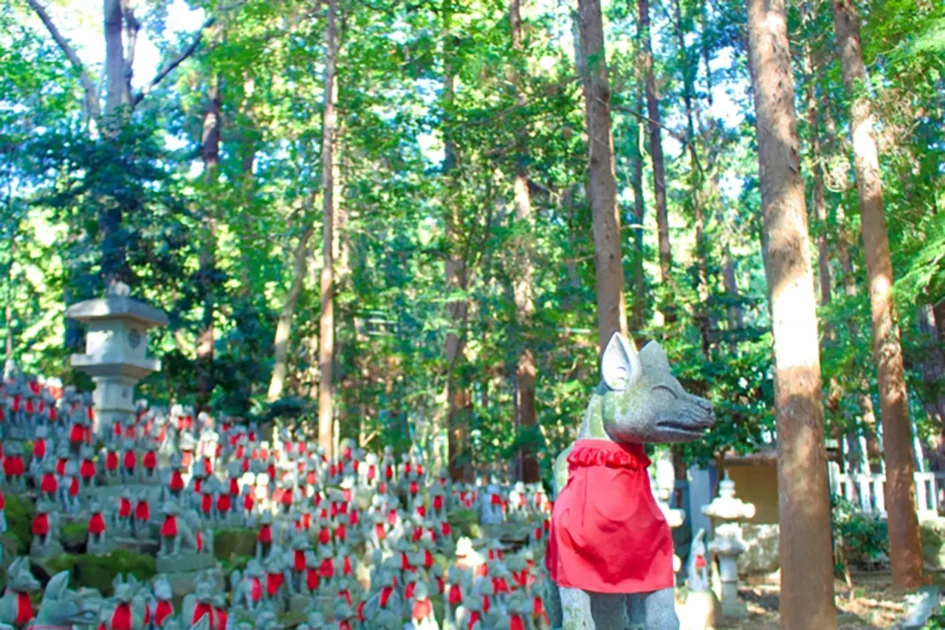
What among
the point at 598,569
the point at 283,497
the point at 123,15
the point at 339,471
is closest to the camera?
the point at 598,569

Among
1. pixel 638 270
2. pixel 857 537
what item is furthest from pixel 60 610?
pixel 638 270

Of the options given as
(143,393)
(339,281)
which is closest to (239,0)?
(339,281)

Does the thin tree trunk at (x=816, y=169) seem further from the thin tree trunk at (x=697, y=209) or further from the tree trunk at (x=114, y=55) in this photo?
the tree trunk at (x=114, y=55)

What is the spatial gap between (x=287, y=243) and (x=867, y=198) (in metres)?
12.7

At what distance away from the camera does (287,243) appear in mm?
21391

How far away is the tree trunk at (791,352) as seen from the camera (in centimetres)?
811

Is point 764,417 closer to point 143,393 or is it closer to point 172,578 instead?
point 172,578

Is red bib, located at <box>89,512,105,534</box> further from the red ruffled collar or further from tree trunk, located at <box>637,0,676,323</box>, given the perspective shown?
tree trunk, located at <box>637,0,676,323</box>

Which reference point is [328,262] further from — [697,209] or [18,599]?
[18,599]

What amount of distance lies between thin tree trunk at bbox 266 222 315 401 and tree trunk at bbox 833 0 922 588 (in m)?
11.2

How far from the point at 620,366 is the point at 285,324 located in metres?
15.3

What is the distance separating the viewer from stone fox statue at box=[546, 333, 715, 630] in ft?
16.6

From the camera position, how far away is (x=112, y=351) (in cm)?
1348

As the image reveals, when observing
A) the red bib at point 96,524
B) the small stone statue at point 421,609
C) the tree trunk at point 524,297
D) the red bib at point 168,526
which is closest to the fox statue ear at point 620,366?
the small stone statue at point 421,609
